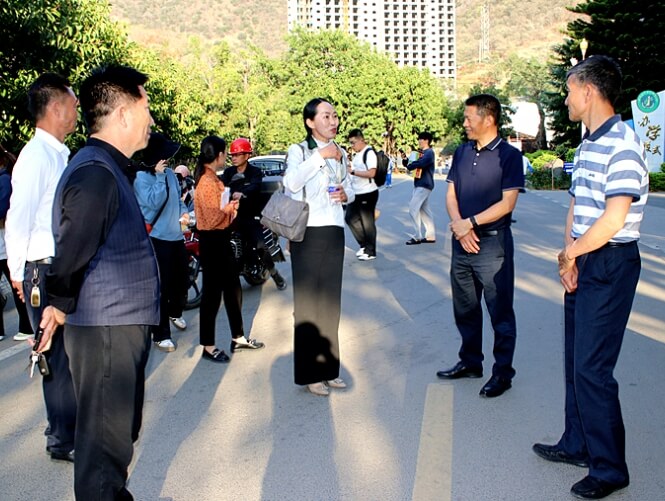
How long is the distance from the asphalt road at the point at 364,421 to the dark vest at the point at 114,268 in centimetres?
139

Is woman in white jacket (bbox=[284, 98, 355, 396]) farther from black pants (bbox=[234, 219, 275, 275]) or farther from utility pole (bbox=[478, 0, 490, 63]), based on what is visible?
utility pole (bbox=[478, 0, 490, 63])

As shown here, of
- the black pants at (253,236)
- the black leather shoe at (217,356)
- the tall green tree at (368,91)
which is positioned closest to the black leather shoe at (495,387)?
the black leather shoe at (217,356)

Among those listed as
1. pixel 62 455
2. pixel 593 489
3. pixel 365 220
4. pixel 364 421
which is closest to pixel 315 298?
pixel 364 421

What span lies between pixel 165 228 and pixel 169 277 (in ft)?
1.63

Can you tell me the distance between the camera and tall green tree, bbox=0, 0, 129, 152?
13.4 meters

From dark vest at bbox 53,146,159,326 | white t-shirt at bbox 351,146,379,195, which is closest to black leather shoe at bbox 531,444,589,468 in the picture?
dark vest at bbox 53,146,159,326

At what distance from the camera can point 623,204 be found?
337 cm

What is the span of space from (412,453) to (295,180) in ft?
6.73

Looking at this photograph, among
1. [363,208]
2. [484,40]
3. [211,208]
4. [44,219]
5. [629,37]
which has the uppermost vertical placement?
[484,40]

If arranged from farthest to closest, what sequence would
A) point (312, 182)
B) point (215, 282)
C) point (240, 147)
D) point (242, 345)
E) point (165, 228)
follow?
1. point (240, 147)
2. point (165, 228)
3. point (242, 345)
4. point (215, 282)
5. point (312, 182)

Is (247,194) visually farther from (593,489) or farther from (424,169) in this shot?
(424,169)

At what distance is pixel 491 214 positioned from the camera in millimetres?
4961

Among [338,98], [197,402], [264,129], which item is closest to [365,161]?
[197,402]

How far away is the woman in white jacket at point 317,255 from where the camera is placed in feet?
16.9
